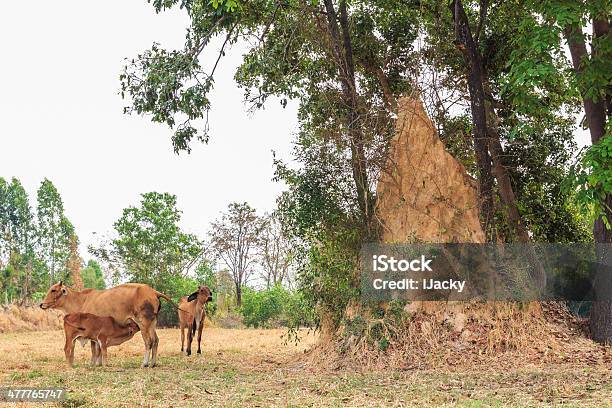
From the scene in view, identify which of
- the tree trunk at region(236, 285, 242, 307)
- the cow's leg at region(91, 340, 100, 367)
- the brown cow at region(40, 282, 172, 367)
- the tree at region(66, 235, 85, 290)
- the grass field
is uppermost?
the tree at region(66, 235, 85, 290)

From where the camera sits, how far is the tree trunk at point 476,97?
1463 cm

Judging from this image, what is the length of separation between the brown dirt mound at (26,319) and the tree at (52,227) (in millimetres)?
14948

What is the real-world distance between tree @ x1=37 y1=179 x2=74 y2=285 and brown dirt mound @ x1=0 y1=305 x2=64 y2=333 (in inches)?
589

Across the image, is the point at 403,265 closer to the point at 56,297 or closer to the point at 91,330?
the point at 91,330

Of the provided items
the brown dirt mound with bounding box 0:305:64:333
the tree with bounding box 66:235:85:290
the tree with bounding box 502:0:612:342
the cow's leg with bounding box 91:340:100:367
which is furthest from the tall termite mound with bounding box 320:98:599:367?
the tree with bounding box 66:235:85:290

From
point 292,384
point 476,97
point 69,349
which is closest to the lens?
point 292,384

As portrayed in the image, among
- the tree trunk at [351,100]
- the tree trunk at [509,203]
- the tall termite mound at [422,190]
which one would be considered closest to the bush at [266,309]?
the tree trunk at [509,203]

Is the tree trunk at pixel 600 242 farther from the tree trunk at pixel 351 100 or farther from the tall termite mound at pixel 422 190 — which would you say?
the tree trunk at pixel 351 100

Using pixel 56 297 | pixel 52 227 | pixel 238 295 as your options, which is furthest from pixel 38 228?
pixel 56 297

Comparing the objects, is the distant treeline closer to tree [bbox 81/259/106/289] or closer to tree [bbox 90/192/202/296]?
tree [bbox 81/259/106/289]

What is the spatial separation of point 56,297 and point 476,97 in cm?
891

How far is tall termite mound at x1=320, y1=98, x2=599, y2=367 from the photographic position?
12.6 meters

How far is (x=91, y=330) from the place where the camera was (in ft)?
42.5

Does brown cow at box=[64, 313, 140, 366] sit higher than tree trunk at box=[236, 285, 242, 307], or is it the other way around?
tree trunk at box=[236, 285, 242, 307]
